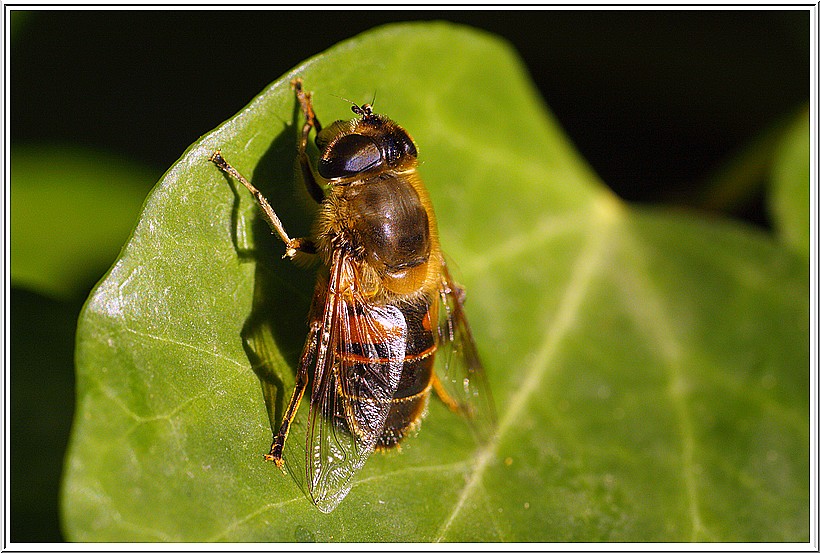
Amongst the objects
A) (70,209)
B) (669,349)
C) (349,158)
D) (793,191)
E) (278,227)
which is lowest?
(669,349)

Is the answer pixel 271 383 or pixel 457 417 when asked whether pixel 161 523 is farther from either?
pixel 457 417

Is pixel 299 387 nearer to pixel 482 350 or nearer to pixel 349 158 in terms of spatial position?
pixel 349 158

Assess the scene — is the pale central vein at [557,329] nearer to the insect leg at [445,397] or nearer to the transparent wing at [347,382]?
the insect leg at [445,397]

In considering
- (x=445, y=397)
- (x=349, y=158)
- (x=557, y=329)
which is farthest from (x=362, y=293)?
(x=557, y=329)

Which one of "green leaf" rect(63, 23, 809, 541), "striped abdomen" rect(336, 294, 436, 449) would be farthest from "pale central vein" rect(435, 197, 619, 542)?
"striped abdomen" rect(336, 294, 436, 449)

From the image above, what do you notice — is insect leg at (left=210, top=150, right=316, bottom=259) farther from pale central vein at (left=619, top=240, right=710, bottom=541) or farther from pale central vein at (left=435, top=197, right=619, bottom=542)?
pale central vein at (left=619, top=240, right=710, bottom=541)

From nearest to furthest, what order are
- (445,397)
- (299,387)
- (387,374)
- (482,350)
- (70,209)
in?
1. (299,387)
2. (387,374)
3. (445,397)
4. (482,350)
5. (70,209)

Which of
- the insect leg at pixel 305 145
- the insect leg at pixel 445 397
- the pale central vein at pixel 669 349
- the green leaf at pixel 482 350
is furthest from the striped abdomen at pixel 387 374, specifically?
the pale central vein at pixel 669 349

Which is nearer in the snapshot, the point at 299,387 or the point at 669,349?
the point at 299,387
